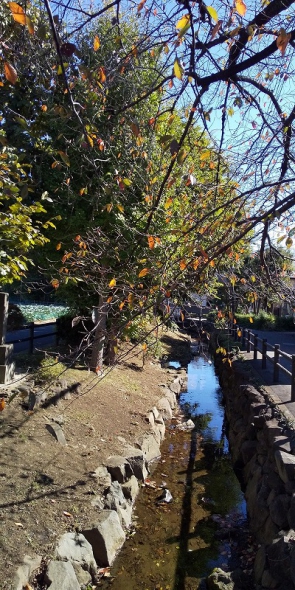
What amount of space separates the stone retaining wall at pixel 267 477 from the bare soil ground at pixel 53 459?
217cm

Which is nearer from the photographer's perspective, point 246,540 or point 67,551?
point 67,551

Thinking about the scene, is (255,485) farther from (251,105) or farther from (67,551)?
(251,105)

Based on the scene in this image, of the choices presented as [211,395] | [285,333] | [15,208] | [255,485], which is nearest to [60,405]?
[255,485]

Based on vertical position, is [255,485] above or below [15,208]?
below

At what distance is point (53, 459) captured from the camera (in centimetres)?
742

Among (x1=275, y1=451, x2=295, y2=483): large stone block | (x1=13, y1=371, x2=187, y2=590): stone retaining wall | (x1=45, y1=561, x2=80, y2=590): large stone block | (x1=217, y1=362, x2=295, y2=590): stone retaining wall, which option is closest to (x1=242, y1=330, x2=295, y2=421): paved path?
(x1=217, y1=362, x2=295, y2=590): stone retaining wall

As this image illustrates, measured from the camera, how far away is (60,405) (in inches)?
365

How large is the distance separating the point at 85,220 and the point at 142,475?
542 cm

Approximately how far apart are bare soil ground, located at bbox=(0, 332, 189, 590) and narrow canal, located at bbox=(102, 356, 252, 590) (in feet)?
2.80

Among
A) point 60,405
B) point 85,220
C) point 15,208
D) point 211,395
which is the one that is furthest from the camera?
point 211,395

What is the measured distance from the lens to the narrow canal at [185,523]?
6.26m

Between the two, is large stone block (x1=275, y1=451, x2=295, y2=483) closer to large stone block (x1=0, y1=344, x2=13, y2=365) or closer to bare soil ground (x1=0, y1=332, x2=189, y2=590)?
bare soil ground (x1=0, y1=332, x2=189, y2=590)

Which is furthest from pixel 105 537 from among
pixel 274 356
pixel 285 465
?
pixel 274 356

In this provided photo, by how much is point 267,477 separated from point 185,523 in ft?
4.72
